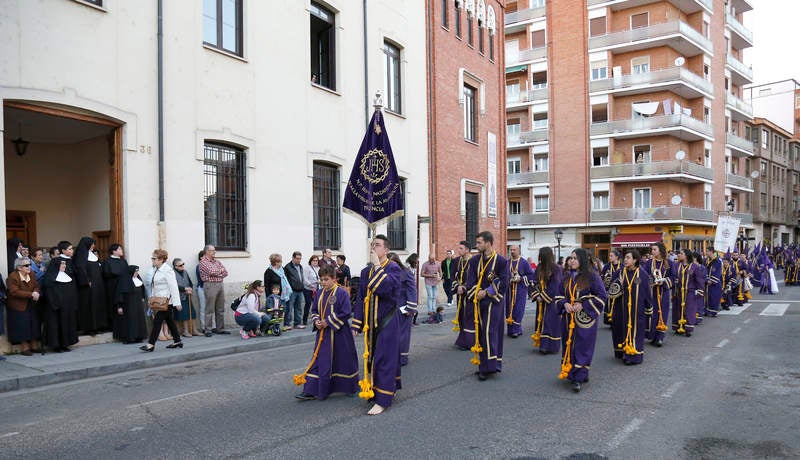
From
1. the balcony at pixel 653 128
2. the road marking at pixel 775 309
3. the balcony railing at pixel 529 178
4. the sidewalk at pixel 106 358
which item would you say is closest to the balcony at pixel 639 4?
the balcony at pixel 653 128

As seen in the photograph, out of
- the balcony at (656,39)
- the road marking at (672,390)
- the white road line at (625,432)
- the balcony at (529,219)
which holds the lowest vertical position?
the road marking at (672,390)

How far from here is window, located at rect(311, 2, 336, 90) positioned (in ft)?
57.7

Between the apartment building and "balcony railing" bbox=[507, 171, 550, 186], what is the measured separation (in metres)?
0.07

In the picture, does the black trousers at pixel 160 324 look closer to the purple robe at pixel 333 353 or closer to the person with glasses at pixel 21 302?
the person with glasses at pixel 21 302

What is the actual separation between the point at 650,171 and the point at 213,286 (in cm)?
3654

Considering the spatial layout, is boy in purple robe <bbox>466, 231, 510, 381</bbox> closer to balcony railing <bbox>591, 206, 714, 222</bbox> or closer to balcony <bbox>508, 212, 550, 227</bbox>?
balcony railing <bbox>591, 206, 714, 222</bbox>

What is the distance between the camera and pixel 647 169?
42.6m

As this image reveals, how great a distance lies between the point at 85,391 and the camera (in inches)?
318

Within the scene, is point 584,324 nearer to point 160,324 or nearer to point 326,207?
point 160,324

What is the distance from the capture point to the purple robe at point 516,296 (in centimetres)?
1291

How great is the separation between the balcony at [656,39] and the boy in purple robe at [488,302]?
39.0 meters

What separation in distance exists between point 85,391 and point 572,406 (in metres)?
5.96

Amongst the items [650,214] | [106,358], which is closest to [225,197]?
[106,358]

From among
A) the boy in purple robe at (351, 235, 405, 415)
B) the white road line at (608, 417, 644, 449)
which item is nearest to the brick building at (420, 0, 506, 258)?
the boy in purple robe at (351, 235, 405, 415)
